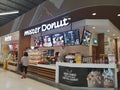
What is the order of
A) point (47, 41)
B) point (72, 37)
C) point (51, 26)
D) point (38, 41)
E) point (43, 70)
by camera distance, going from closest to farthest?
point (51, 26) → point (72, 37) → point (43, 70) → point (47, 41) → point (38, 41)

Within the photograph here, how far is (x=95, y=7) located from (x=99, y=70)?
2.34 meters

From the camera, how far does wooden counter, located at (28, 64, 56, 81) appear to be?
765cm

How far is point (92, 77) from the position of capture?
6.12 meters

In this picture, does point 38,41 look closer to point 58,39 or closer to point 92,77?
point 58,39

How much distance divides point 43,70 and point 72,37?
7.41 ft

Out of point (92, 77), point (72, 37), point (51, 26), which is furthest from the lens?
point (72, 37)

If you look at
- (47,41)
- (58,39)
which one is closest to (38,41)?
(47,41)

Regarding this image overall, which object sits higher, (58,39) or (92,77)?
(58,39)

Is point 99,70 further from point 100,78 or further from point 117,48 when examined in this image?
point 117,48

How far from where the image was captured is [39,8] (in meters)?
8.87

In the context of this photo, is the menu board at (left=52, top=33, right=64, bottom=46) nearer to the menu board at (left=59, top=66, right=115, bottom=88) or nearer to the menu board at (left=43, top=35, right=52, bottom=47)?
the menu board at (left=43, top=35, right=52, bottom=47)

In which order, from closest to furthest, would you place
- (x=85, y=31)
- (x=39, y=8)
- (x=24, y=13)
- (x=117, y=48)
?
(x=85, y=31), (x=39, y=8), (x=24, y=13), (x=117, y=48)

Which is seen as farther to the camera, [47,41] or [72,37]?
[47,41]

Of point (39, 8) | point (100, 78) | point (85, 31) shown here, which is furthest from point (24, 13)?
point (100, 78)
